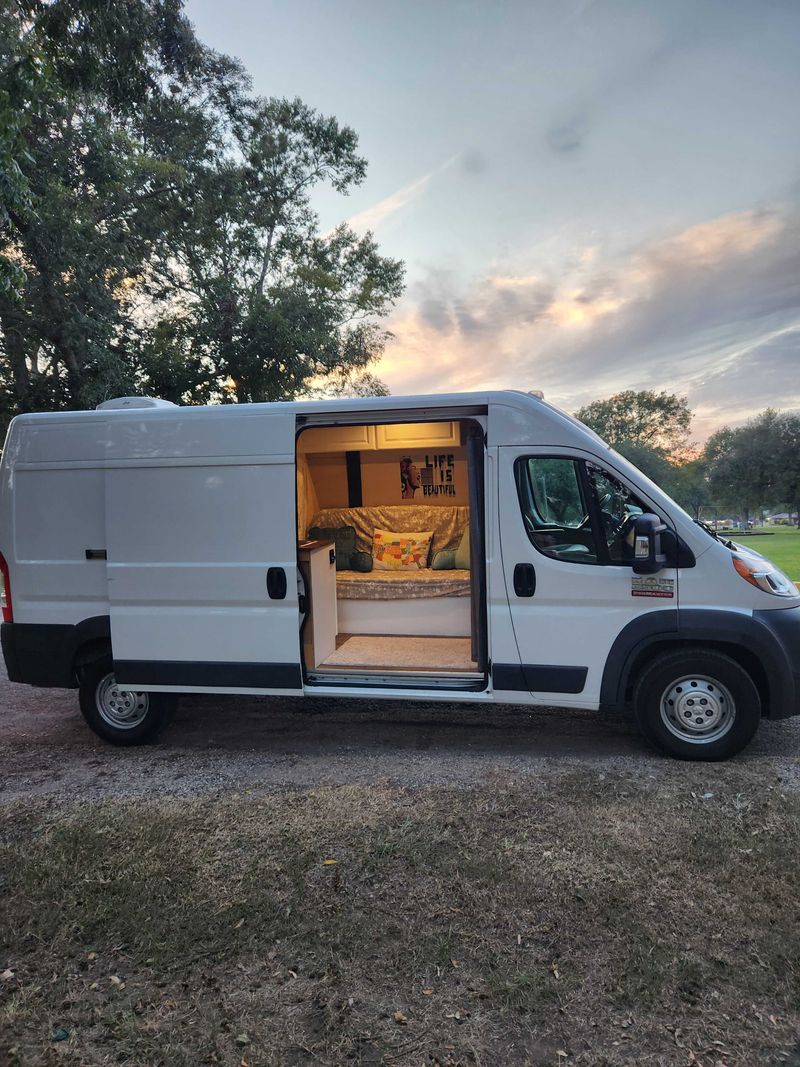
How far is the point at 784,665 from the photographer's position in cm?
399

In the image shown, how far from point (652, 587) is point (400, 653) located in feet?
7.81

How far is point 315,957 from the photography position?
8.50 feet

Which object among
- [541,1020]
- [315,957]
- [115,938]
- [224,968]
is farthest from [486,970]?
[115,938]

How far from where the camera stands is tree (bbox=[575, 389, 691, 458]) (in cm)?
4191

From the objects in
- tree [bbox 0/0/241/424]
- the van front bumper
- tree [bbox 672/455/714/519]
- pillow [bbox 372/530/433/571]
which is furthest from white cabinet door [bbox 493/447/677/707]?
tree [bbox 672/455/714/519]

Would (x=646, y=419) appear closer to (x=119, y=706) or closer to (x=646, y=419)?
(x=646, y=419)

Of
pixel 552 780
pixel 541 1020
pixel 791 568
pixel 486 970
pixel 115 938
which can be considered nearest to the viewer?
pixel 541 1020

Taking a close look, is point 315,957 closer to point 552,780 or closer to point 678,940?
point 678,940

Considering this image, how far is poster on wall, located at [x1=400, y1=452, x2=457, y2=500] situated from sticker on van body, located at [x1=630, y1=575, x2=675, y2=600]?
4.89 meters

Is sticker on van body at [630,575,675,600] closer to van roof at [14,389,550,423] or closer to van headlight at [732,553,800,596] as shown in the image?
van headlight at [732,553,800,596]

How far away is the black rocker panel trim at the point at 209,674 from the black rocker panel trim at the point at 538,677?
138 cm

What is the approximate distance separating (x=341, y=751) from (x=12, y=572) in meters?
2.78

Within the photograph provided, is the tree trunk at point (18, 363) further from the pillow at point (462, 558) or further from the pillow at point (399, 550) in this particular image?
the pillow at point (462, 558)

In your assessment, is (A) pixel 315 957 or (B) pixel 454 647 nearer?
(A) pixel 315 957
